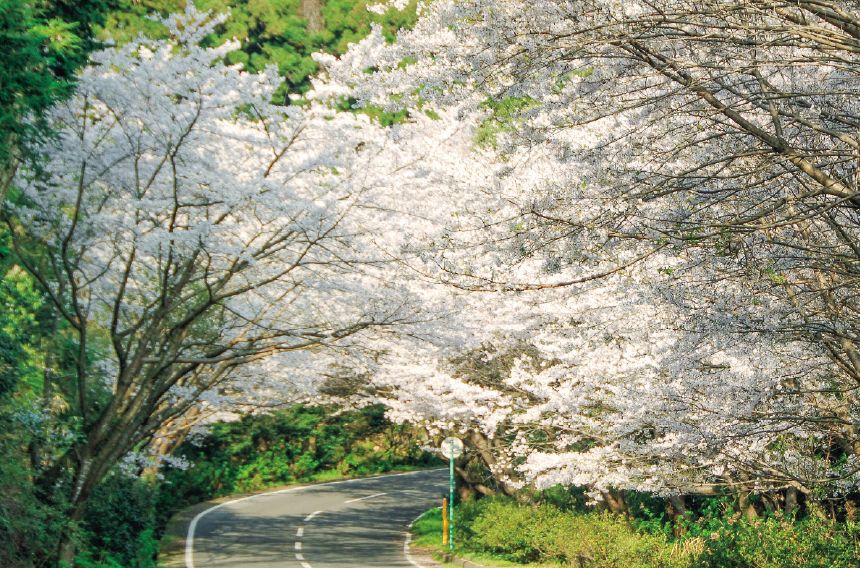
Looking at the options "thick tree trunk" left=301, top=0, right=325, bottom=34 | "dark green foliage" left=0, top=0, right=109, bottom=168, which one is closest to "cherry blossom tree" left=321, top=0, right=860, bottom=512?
"dark green foliage" left=0, top=0, right=109, bottom=168

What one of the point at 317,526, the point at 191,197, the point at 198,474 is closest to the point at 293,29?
the point at 198,474

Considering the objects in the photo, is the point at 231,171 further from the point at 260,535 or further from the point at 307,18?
the point at 307,18

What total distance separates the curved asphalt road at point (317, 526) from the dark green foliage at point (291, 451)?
156cm

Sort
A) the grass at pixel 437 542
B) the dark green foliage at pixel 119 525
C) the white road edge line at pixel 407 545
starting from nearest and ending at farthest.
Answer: the dark green foliage at pixel 119 525, the grass at pixel 437 542, the white road edge line at pixel 407 545

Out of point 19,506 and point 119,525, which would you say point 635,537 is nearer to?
point 19,506

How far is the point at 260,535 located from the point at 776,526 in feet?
46.5

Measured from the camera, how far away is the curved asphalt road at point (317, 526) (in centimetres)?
1711

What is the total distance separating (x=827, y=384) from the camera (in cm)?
958

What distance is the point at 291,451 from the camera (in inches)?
1276

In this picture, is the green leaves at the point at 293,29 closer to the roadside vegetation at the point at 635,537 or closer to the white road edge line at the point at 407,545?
the white road edge line at the point at 407,545

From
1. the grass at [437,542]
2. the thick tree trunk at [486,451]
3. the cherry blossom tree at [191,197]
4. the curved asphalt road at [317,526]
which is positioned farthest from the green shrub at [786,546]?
→ the curved asphalt road at [317,526]

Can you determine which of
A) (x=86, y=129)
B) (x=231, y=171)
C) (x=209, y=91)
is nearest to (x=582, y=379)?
(x=231, y=171)

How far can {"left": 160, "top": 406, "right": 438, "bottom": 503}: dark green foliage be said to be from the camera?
91.6ft

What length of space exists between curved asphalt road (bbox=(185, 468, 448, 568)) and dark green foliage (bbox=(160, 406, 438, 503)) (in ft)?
5.13
